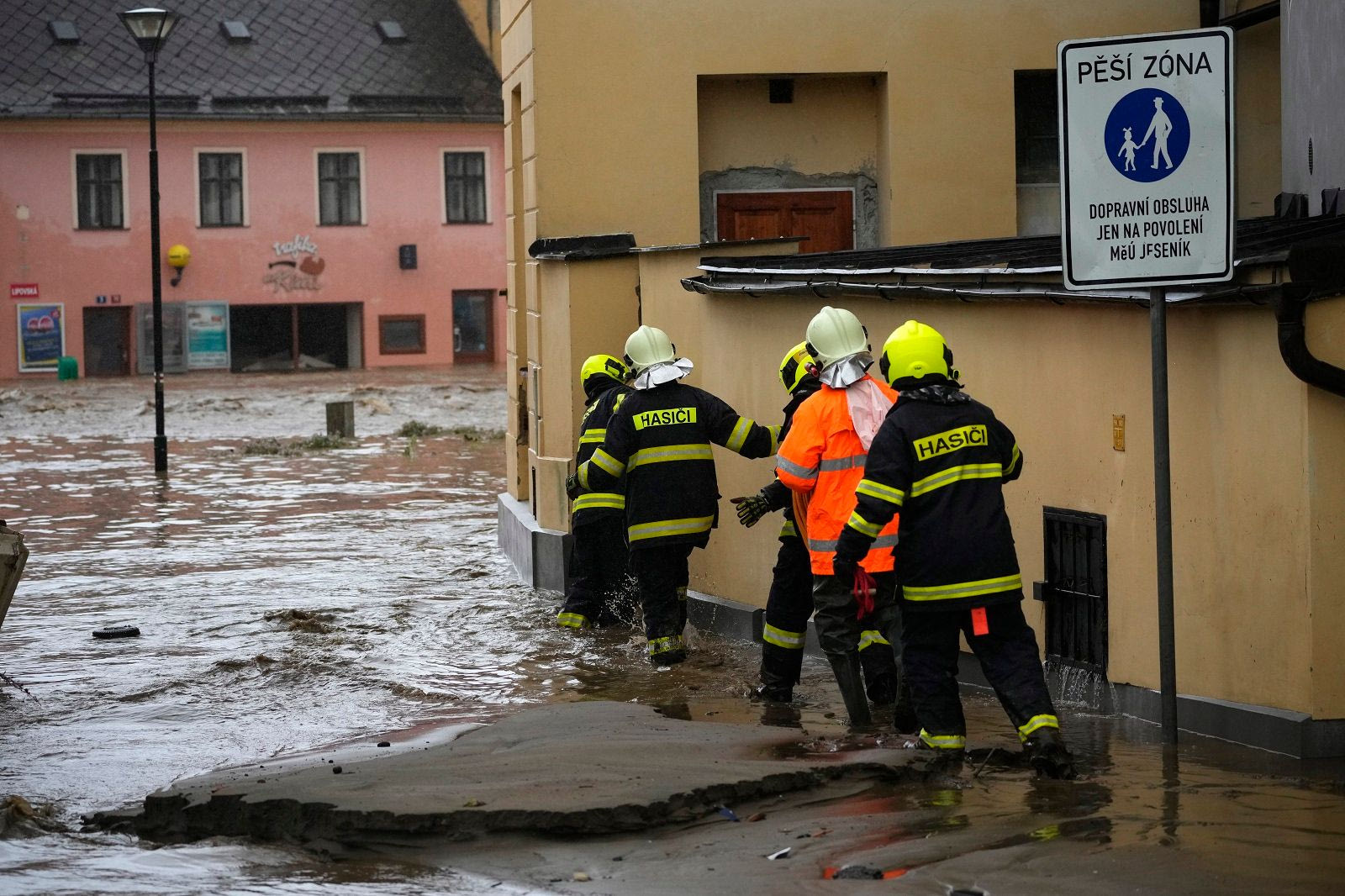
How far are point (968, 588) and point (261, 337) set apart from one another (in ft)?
133

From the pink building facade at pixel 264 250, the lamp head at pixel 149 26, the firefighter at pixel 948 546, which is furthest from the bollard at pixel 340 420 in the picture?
the firefighter at pixel 948 546

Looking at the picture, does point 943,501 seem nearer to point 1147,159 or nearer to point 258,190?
point 1147,159

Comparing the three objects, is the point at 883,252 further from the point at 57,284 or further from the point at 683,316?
the point at 57,284

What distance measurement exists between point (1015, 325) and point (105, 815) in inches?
178

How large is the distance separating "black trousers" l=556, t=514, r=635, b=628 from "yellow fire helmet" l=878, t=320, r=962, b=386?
13.6ft

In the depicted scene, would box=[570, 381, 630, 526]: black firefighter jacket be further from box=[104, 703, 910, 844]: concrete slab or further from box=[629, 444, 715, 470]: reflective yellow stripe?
box=[104, 703, 910, 844]: concrete slab

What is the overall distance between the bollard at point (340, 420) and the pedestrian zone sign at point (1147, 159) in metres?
21.2

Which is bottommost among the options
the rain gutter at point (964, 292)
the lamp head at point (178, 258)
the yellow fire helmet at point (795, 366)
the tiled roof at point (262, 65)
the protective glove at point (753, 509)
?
the protective glove at point (753, 509)

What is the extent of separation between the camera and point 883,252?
10672mm

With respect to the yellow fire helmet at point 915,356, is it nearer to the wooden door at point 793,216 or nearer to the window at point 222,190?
the wooden door at point 793,216

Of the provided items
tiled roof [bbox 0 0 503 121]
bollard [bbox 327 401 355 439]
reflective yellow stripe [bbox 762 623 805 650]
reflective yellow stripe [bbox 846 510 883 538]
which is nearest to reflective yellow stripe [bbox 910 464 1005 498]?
reflective yellow stripe [bbox 846 510 883 538]

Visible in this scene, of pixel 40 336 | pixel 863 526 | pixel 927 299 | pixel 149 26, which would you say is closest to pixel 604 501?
pixel 927 299

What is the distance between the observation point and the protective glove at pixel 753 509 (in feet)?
29.0

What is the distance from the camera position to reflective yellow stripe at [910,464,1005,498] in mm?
6875
